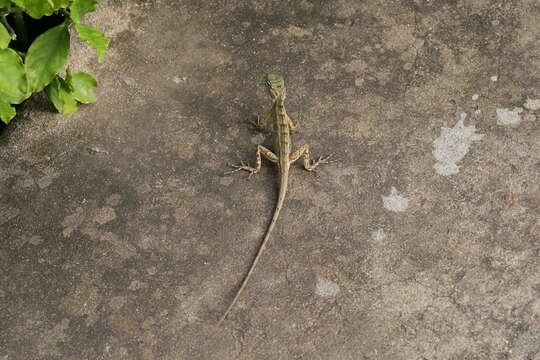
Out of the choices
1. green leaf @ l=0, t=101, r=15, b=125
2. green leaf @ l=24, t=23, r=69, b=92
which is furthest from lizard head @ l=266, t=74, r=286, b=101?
green leaf @ l=0, t=101, r=15, b=125

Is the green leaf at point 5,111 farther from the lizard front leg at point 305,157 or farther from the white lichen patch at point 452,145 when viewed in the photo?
the white lichen patch at point 452,145

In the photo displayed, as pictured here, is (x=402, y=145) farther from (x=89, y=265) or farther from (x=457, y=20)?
(x=89, y=265)

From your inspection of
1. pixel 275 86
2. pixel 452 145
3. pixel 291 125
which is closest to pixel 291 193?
pixel 291 125

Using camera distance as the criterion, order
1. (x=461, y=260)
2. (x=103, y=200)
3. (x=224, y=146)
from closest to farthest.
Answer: (x=461, y=260), (x=103, y=200), (x=224, y=146)

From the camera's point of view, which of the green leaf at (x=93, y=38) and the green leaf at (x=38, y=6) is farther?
the green leaf at (x=93, y=38)

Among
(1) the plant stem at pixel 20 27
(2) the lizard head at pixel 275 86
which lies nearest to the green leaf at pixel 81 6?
(1) the plant stem at pixel 20 27

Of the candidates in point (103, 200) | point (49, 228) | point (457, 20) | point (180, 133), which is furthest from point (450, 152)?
point (49, 228)
